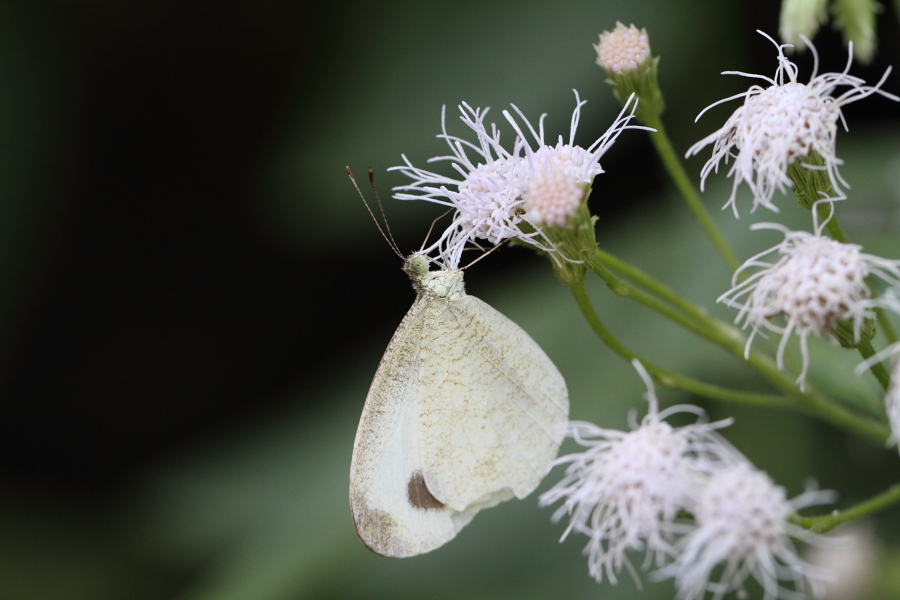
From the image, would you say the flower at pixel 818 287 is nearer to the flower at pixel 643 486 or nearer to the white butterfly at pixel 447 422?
the flower at pixel 643 486

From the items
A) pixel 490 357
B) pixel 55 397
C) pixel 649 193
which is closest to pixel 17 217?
pixel 55 397

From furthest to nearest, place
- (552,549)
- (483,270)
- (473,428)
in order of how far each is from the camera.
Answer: (483,270)
(552,549)
(473,428)

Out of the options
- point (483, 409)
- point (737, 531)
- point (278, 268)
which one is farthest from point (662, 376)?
point (278, 268)

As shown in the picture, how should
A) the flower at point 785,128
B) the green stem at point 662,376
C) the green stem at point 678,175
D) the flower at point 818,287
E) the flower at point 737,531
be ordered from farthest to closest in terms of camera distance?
the green stem at point 678,175 < the green stem at point 662,376 < the flower at point 785,128 < the flower at point 818,287 < the flower at point 737,531

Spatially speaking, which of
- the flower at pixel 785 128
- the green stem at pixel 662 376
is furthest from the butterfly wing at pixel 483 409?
A: the flower at pixel 785 128

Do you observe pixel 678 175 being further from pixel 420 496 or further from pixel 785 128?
pixel 420 496

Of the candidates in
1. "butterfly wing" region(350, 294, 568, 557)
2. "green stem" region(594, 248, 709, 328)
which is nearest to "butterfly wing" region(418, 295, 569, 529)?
"butterfly wing" region(350, 294, 568, 557)

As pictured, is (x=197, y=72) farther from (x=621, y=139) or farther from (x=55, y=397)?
(x=621, y=139)
